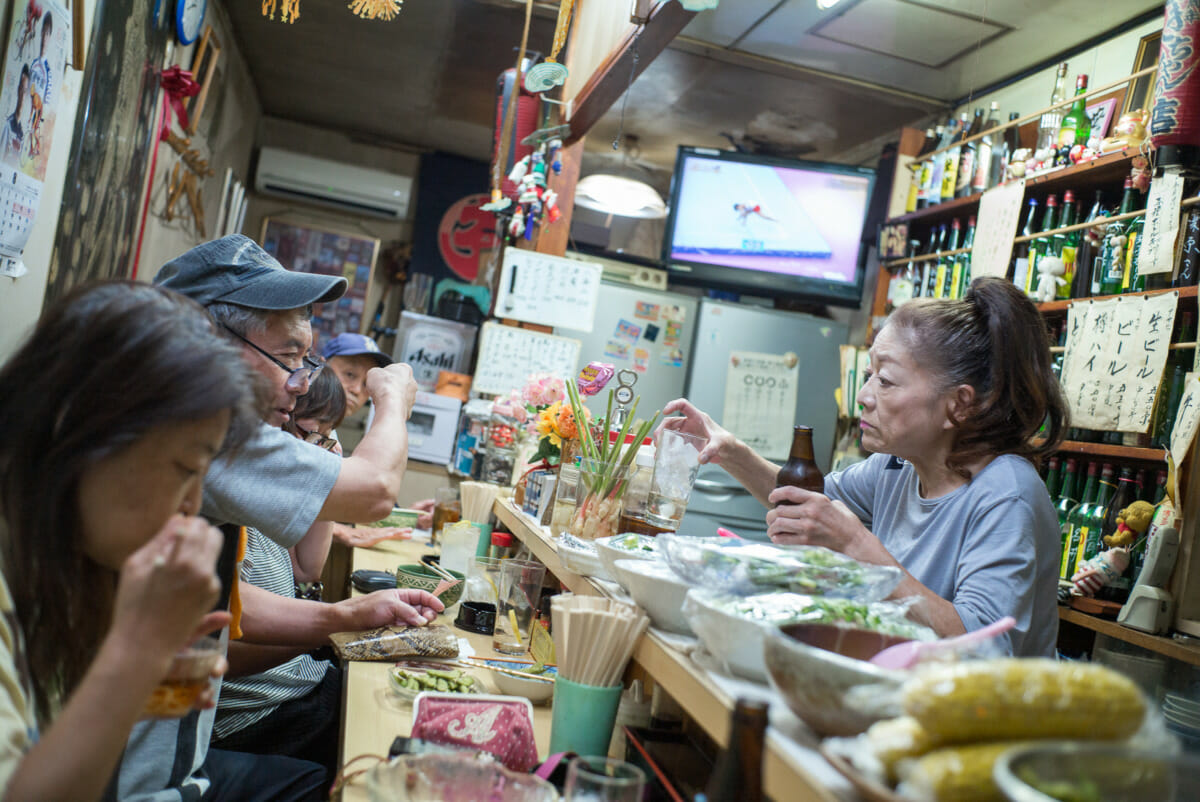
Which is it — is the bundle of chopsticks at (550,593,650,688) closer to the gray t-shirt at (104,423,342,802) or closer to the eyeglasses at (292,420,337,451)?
the gray t-shirt at (104,423,342,802)

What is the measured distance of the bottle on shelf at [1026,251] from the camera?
3.54 metres

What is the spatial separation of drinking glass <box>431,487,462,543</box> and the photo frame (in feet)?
7.96

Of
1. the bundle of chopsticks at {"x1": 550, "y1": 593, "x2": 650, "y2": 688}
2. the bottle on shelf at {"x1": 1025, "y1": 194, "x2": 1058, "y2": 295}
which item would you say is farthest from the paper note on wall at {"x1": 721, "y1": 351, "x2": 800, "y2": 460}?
the bundle of chopsticks at {"x1": 550, "y1": 593, "x2": 650, "y2": 688}

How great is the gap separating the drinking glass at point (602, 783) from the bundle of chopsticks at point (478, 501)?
6.68ft

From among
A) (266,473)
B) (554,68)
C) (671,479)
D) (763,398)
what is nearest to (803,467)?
(671,479)

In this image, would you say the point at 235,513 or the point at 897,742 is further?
the point at 235,513

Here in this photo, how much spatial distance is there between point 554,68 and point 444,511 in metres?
1.75

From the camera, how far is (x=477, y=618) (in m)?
2.11

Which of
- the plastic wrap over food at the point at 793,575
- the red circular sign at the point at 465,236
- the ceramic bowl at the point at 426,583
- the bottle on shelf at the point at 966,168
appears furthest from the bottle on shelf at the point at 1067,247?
the red circular sign at the point at 465,236

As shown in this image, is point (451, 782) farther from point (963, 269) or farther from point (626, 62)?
point (963, 269)

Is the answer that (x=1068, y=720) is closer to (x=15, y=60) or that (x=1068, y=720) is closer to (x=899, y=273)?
(x=15, y=60)

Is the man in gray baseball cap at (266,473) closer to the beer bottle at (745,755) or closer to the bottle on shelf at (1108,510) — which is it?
the beer bottle at (745,755)

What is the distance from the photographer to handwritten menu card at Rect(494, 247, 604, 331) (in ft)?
13.5

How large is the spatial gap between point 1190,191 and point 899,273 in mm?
1946
